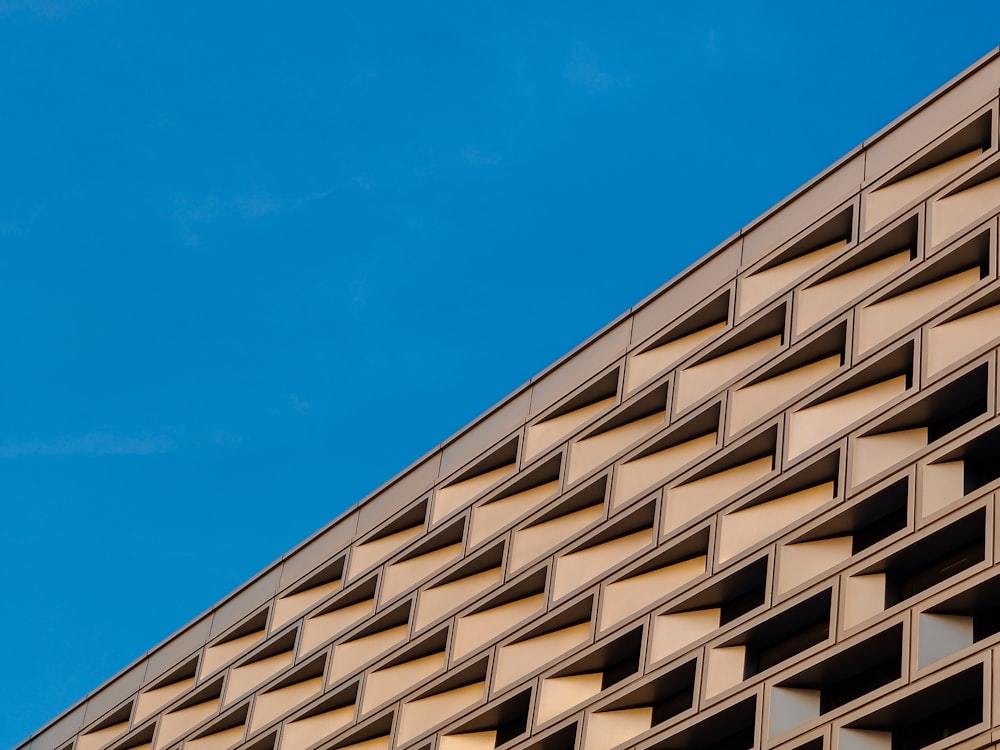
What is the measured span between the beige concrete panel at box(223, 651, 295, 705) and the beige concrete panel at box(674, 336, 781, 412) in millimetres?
11988

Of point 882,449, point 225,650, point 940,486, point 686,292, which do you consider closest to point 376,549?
point 225,650

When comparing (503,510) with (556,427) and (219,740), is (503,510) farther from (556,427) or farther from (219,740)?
(219,740)

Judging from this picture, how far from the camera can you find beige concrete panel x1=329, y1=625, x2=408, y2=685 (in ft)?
126

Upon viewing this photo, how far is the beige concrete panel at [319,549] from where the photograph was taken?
43125 mm

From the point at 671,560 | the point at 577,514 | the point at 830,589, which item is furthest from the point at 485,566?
the point at 830,589

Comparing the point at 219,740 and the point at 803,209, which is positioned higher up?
the point at 803,209

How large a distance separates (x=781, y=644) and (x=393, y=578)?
13.6 meters

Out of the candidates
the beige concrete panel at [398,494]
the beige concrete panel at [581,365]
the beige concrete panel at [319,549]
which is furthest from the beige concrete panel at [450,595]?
the beige concrete panel at [319,549]

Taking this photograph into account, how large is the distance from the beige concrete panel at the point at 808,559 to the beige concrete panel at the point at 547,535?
6909 mm

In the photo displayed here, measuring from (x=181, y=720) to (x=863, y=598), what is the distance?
73.6 ft

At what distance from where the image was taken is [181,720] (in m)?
44.0

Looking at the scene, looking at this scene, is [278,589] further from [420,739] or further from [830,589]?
[830,589]

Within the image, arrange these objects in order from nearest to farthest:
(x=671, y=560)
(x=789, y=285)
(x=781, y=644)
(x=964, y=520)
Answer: (x=964, y=520), (x=781, y=644), (x=671, y=560), (x=789, y=285)

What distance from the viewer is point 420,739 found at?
1350 inches
